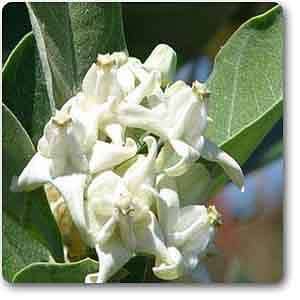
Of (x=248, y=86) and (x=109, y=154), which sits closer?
(x=109, y=154)

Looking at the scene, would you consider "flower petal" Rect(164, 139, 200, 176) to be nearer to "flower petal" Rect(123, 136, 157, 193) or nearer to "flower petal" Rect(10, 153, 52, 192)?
"flower petal" Rect(123, 136, 157, 193)

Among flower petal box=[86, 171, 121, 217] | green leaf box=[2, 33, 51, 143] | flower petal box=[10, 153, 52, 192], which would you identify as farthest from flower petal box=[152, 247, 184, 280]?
green leaf box=[2, 33, 51, 143]

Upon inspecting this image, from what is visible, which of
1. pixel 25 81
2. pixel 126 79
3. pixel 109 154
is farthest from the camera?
pixel 25 81

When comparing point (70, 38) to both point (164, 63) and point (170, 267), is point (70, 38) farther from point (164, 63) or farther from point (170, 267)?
point (170, 267)

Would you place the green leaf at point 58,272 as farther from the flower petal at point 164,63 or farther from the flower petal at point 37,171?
the flower petal at point 164,63

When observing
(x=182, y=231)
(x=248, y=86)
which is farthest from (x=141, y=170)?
(x=248, y=86)
